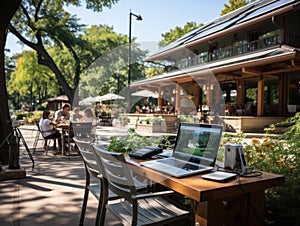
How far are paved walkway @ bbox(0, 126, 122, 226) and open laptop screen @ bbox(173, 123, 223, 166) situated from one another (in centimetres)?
115

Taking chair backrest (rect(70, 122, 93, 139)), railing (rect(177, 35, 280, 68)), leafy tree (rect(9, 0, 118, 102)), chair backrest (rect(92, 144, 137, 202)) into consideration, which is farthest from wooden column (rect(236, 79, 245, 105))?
chair backrest (rect(92, 144, 137, 202))

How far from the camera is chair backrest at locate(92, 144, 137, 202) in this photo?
1.65 metres

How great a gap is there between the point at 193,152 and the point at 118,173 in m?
0.65

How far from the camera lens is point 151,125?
848 centimetres

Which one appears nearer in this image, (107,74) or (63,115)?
(107,74)

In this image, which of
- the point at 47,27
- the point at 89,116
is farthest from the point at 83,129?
the point at 47,27

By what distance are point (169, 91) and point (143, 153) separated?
1379 centimetres

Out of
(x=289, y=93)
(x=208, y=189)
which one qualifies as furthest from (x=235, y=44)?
(x=208, y=189)

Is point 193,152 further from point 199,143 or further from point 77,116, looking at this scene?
point 77,116

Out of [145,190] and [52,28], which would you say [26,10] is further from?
[145,190]

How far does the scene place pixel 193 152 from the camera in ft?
6.70

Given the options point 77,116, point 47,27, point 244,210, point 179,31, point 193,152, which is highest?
point 179,31

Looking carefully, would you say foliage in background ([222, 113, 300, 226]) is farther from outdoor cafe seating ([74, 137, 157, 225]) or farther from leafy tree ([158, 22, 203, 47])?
leafy tree ([158, 22, 203, 47])

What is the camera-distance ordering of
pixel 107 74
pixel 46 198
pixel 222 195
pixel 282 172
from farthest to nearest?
pixel 107 74, pixel 46 198, pixel 282 172, pixel 222 195
